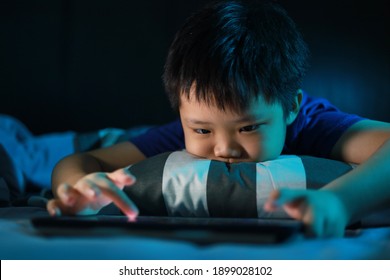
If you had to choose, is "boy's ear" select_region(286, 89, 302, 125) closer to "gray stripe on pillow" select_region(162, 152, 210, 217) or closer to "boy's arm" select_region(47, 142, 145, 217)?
"gray stripe on pillow" select_region(162, 152, 210, 217)

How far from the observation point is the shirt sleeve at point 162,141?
1.23 m

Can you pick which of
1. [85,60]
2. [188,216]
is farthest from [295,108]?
[85,60]

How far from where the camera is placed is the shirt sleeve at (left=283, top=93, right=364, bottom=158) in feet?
3.50

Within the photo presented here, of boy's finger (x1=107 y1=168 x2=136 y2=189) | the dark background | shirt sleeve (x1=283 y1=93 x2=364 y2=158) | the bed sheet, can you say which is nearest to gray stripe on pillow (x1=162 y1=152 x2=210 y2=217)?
boy's finger (x1=107 y1=168 x2=136 y2=189)

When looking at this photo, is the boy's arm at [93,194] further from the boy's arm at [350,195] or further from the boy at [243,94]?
the boy's arm at [350,195]

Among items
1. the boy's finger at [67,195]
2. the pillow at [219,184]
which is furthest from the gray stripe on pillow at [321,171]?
the boy's finger at [67,195]

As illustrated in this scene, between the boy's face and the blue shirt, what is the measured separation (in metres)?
0.14

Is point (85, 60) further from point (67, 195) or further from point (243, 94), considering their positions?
point (67, 195)

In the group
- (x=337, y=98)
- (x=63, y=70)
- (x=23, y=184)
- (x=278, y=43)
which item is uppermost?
(x=278, y=43)

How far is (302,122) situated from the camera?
112 centimetres

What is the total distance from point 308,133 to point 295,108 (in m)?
0.07
